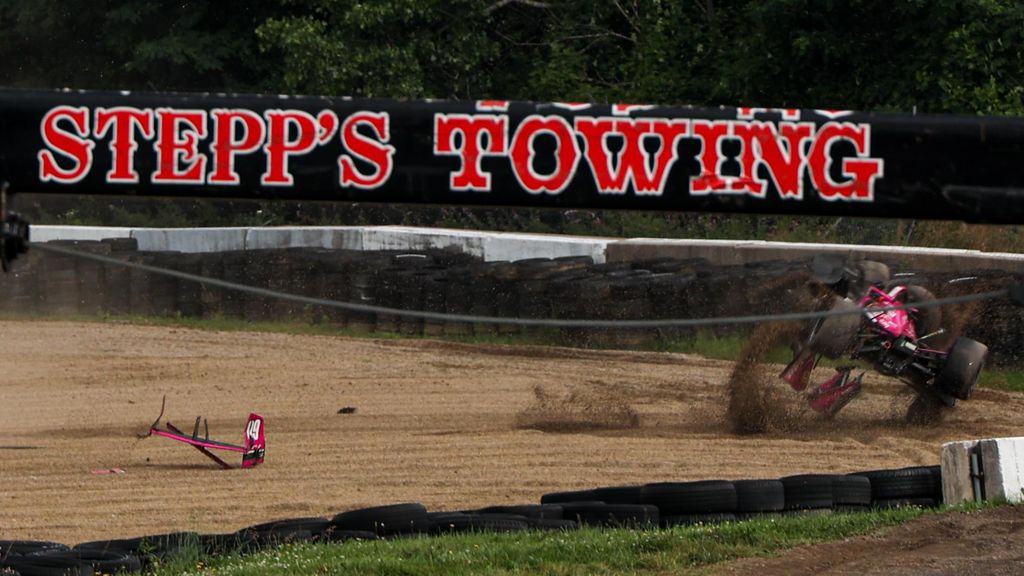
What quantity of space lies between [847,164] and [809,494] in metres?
3.73

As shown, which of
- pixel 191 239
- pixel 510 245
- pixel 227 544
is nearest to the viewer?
pixel 227 544

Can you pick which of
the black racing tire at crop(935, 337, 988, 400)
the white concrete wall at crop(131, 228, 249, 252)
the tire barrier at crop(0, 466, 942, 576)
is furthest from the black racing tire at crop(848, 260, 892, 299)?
the white concrete wall at crop(131, 228, 249, 252)

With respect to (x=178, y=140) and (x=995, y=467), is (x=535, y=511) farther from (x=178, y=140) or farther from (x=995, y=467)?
(x=178, y=140)

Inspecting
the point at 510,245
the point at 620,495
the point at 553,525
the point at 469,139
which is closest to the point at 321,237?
the point at 510,245

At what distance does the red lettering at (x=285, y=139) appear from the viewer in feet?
17.4

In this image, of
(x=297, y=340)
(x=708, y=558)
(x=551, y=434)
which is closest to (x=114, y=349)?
(x=297, y=340)

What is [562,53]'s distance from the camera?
2736 cm

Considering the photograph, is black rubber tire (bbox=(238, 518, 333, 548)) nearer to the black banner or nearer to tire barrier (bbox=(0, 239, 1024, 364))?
the black banner

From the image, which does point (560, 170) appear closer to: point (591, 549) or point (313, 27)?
point (591, 549)

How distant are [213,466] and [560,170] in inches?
273

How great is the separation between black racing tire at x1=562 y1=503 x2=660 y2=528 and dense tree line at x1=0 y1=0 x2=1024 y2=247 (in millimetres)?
12143

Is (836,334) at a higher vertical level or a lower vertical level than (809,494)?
higher

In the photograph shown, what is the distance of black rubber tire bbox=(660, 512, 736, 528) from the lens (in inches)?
330

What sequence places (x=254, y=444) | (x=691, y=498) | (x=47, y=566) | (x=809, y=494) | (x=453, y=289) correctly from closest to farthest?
(x=47, y=566), (x=691, y=498), (x=809, y=494), (x=254, y=444), (x=453, y=289)
